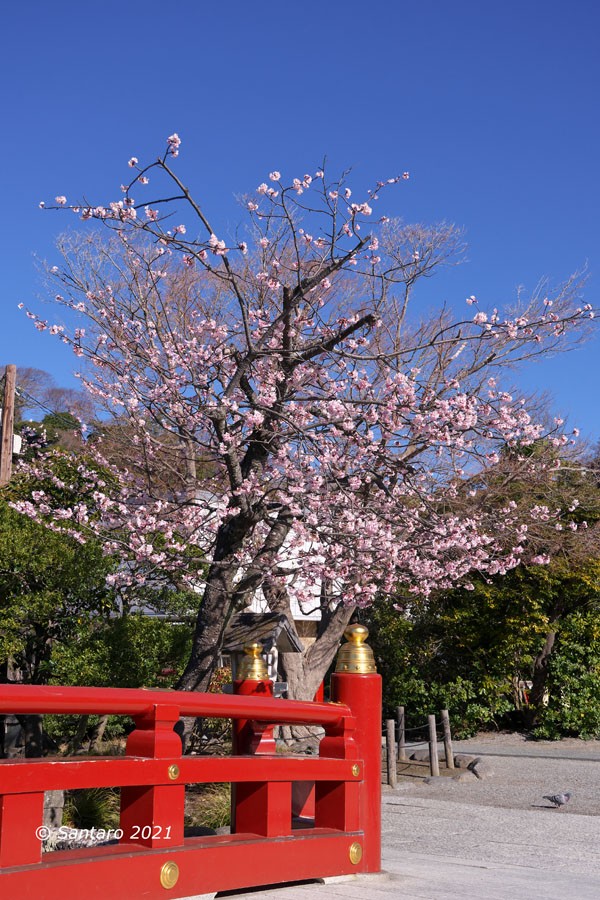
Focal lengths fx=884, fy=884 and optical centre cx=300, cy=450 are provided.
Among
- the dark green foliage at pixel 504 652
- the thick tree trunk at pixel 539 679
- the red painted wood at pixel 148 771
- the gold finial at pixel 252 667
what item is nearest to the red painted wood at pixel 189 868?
the red painted wood at pixel 148 771

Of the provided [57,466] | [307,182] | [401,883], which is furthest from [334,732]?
[57,466]

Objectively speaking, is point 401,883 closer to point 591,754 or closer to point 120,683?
point 120,683

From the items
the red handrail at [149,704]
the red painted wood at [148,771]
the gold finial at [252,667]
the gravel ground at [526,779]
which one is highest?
the gold finial at [252,667]

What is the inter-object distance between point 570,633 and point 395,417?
32.5 feet

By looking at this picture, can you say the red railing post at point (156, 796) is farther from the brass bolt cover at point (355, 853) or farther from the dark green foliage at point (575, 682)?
the dark green foliage at point (575, 682)

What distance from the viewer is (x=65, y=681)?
9.66m

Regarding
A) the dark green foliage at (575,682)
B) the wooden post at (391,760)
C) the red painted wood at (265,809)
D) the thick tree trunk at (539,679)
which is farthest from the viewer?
the thick tree trunk at (539,679)

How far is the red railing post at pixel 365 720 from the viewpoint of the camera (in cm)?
476

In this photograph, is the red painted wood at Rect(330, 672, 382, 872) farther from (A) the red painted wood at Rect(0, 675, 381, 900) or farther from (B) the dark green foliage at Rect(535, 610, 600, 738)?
(B) the dark green foliage at Rect(535, 610, 600, 738)

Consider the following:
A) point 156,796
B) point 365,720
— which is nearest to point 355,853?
point 365,720

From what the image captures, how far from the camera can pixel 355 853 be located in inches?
183

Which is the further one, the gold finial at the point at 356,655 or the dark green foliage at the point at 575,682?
the dark green foliage at the point at 575,682

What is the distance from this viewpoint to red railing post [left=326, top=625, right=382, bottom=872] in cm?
476

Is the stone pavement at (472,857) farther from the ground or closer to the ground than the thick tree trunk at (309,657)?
closer to the ground
